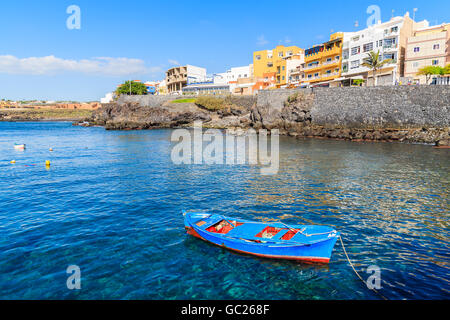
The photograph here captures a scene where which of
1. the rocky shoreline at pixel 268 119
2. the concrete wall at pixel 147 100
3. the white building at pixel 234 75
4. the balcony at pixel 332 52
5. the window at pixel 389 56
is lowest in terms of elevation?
the rocky shoreline at pixel 268 119

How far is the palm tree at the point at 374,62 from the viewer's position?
54.6m

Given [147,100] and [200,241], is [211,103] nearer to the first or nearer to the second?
[147,100]

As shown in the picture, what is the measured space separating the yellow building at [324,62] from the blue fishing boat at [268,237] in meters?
64.3

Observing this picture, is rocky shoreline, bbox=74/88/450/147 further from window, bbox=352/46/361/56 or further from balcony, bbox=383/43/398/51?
balcony, bbox=383/43/398/51

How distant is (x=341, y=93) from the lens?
A: 182ft

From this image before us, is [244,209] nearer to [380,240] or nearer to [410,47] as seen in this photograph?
[380,240]

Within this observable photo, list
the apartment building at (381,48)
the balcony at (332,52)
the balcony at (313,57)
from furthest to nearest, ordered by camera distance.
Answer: the balcony at (313,57) → the balcony at (332,52) → the apartment building at (381,48)

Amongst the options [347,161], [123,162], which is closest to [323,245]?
[347,161]

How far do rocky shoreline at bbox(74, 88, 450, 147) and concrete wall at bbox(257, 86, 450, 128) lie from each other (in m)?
0.38

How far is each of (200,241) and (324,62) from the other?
69.3 m

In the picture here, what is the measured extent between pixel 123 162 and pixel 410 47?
60.5m

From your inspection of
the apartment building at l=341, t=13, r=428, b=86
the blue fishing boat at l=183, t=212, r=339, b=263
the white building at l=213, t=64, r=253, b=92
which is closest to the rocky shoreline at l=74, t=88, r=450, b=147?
the apartment building at l=341, t=13, r=428, b=86

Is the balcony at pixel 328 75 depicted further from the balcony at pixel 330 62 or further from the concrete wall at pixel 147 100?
the concrete wall at pixel 147 100

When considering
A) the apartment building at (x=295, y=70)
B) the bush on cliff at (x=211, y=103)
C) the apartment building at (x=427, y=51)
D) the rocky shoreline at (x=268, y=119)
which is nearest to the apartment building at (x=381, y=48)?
the apartment building at (x=427, y=51)
